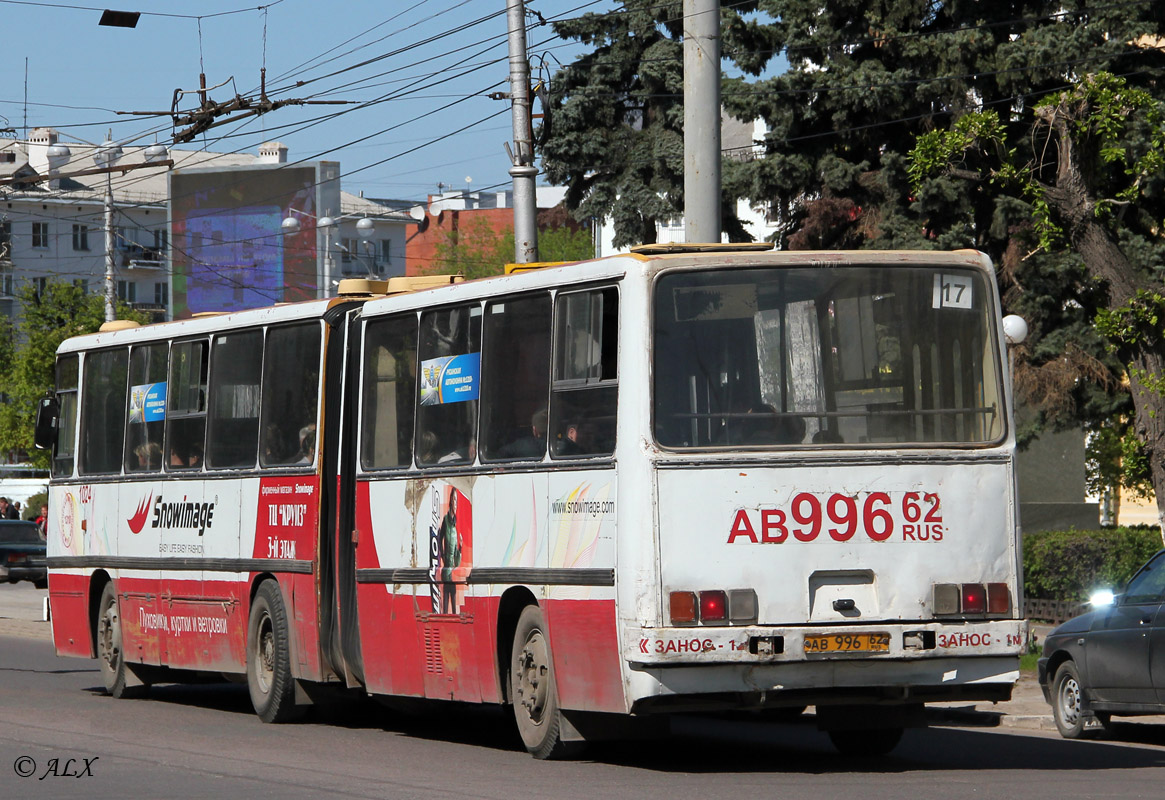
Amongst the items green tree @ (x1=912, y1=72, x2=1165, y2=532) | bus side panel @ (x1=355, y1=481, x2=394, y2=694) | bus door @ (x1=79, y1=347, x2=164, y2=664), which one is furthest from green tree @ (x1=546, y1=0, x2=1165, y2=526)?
bus side panel @ (x1=355, y1=481, x2=394, y2=694)

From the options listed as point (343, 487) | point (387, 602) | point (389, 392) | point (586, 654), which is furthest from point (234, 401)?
point (586, 654)

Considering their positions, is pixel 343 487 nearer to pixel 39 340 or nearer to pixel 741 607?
pixel 741 607

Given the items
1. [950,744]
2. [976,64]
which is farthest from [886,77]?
[950,744]

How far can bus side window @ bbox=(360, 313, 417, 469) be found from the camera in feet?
44.4

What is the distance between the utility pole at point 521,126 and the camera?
20578 mm

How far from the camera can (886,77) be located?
27891 mm

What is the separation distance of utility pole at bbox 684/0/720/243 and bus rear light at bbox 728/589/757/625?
6027mm

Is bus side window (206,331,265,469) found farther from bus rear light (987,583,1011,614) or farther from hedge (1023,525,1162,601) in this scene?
hedge (1023,525,1162,601)

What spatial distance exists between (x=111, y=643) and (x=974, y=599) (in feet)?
31.2

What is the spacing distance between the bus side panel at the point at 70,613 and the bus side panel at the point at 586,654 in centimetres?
797

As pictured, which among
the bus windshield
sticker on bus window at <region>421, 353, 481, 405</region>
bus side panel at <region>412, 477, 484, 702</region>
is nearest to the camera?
the bus windshield
